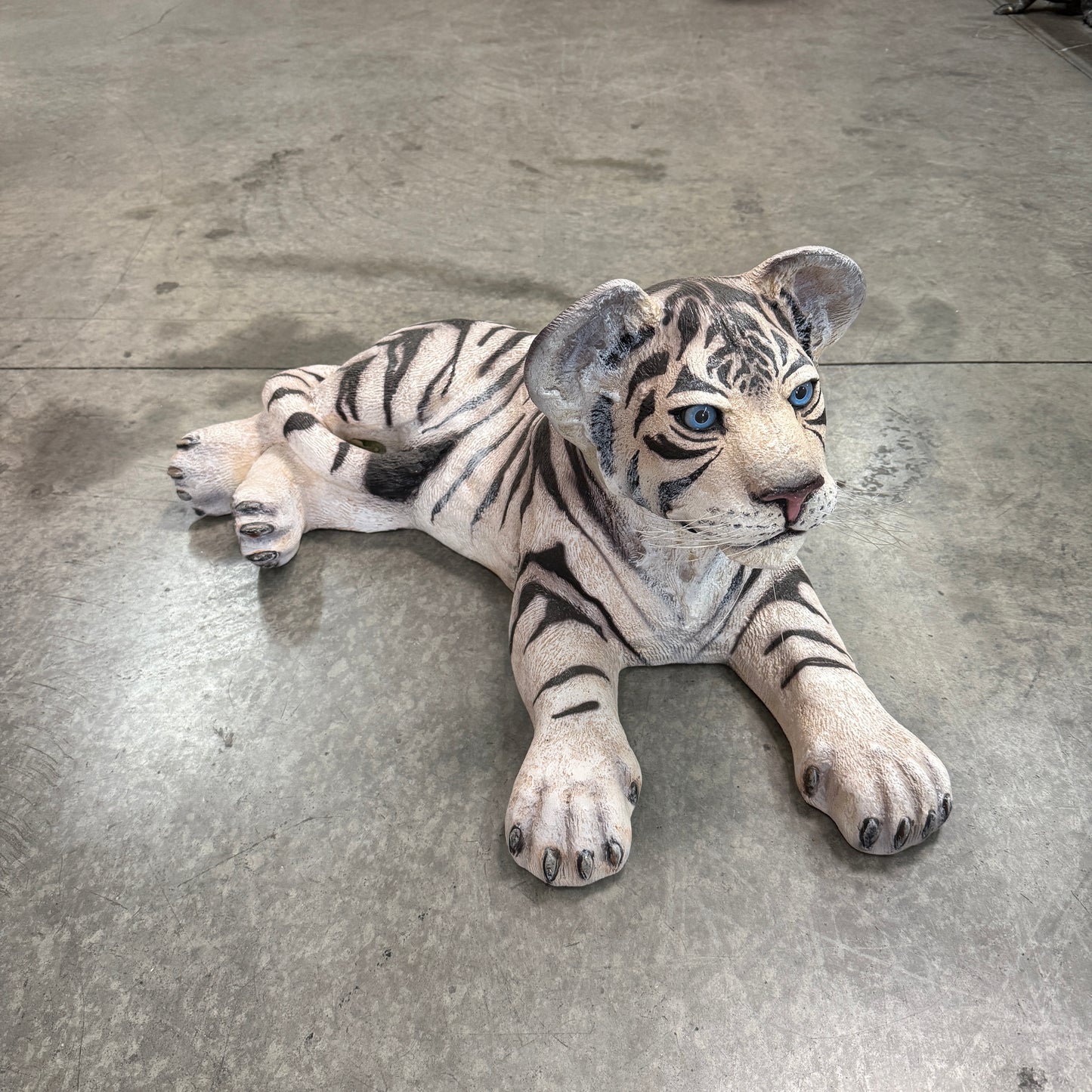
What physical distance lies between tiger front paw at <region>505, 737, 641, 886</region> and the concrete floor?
0.09 metres

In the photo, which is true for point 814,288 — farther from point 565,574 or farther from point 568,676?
point 568,676

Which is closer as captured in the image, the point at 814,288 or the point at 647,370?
the point at 647,370

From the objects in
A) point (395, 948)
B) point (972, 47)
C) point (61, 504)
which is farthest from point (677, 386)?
point (972, 47)

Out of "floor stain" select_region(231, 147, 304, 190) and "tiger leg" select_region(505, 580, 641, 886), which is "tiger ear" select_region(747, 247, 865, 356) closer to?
"tiger leg" select_region(505, 580, 641, 886)

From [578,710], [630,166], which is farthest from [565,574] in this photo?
[630,166]

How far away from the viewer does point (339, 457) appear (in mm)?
2566

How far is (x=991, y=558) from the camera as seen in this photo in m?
2.61

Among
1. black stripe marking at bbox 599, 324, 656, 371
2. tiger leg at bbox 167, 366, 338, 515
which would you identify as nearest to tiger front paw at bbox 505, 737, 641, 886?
black stripe marking at bbox 599, 324, 656, 371

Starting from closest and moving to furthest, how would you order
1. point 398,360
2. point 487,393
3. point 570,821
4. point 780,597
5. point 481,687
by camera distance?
point 570,821 → point 780,597 → point 481,687 → point 487,393 → point 398,360

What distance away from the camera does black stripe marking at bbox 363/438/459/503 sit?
2529 millimetres

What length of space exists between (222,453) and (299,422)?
0.99 feet

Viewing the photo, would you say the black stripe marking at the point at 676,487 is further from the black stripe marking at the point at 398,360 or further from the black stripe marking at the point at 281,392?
the black stripe marking at the point at 281,392

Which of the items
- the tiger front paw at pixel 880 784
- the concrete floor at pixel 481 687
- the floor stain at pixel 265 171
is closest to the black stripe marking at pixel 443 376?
the concrete floor at pixel 481 687

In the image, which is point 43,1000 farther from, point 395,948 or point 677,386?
point 677,386
